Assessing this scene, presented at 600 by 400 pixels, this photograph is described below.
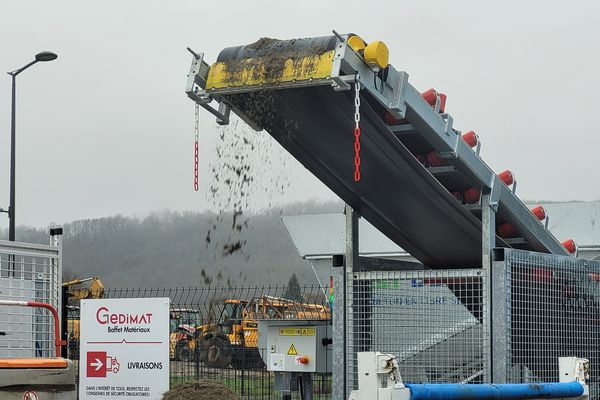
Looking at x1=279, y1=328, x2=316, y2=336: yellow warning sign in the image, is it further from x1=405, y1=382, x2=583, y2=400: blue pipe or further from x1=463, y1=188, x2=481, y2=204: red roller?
x1=405, y1=382, x2=583, y2=400: blue pipe

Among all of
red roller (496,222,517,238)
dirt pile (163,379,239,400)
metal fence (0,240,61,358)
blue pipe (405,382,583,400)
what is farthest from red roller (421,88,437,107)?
dirt pile (163,379,239,400)

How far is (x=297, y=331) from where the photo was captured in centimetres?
1237

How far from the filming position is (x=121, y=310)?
1145 centimetres

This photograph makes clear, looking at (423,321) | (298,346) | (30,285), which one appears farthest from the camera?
(298,346)

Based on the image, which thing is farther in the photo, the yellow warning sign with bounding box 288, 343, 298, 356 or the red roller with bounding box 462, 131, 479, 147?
the yellow warning sign with bounding box 288, 343, 298, 356

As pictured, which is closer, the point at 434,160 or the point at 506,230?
the point at 434,160

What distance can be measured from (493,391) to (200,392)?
232 cm

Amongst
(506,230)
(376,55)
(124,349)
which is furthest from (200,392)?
(506,230)

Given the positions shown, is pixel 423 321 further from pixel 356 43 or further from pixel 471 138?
pixel 356 43

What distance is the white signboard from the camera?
11070 mm

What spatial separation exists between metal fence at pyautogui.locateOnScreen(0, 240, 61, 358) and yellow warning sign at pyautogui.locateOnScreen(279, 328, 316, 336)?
295cm

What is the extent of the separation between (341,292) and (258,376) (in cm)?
801

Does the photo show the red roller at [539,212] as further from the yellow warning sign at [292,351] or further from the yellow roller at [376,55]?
the yellow roller at [376,55]

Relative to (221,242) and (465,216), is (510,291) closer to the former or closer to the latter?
(465,216)
